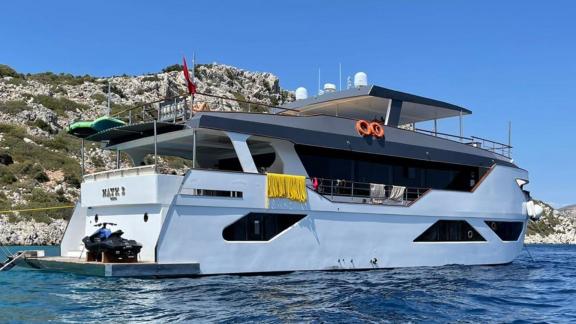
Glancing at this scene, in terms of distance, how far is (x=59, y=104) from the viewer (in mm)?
57094

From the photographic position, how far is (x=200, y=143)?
17.4m

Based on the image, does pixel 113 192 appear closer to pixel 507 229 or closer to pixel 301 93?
pixel 301 93

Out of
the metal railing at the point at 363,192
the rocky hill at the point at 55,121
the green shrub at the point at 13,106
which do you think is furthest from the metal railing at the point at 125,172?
the green shrub at the point at 13,106

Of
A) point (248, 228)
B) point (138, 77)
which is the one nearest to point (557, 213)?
point (138, 77)

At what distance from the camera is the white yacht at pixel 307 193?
14.1m

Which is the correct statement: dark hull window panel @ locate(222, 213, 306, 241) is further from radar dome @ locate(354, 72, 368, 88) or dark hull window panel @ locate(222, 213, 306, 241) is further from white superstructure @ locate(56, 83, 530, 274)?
radar dome @ locate(354, 72, 368, 88)

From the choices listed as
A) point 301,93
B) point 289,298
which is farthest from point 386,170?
point 289,298

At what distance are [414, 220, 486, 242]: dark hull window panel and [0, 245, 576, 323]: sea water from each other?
245 centimetres

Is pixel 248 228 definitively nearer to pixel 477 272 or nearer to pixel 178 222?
pixel 178 222

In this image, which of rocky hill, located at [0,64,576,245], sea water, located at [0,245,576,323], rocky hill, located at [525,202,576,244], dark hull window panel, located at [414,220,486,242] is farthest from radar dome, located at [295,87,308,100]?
rocky hill, located at [525,202,576,244]

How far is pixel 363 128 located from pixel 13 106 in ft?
144

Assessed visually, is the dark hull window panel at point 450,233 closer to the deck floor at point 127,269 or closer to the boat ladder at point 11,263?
the deck floor at point 127,269

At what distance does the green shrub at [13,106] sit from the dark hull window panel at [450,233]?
43.5m

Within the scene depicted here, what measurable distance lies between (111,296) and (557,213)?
4379 inches
